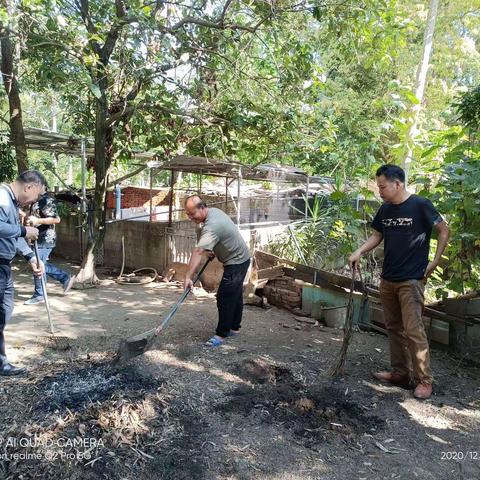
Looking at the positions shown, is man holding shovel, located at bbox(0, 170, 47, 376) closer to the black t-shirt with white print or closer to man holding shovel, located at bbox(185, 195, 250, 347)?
man holding shovel, located at bbox(185, 195, 250, 347)

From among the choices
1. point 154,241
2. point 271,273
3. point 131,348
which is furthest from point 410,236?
point 154,241

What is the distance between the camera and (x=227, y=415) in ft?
10.6

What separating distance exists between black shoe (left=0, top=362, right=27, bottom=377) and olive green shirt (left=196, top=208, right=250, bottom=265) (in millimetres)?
2045

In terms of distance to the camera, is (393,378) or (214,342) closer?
(393,378)

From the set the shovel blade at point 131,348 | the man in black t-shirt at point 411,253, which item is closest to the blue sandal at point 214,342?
the shovel blade at point 131,348

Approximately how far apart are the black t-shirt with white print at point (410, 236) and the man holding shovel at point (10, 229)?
3133mm

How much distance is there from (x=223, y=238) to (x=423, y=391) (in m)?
2.45

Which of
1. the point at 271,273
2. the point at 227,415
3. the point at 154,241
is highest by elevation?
the point at 154,241

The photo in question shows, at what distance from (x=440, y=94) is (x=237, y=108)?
12.1 metres

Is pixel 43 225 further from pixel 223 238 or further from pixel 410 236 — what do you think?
pixel 410 236

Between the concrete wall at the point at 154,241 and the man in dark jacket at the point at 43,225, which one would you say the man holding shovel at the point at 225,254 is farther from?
→ the concrete wall at the point at 154,241

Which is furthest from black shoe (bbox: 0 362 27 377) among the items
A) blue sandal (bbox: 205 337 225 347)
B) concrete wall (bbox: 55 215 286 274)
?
concrete wall (bbox: 55 215 286 274)

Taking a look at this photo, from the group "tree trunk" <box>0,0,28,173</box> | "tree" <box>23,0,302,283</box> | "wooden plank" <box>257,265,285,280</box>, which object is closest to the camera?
"tree" <box>23,0,302,283</box>

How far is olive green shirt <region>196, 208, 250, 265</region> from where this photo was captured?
179 inches
